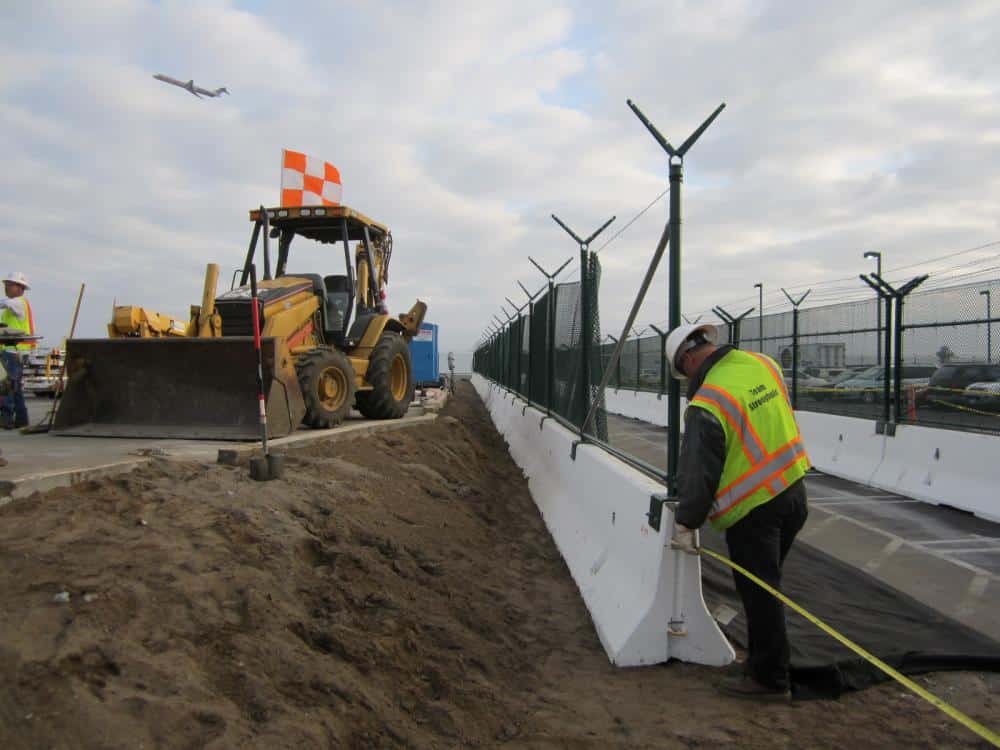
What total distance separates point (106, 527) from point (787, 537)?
351cm

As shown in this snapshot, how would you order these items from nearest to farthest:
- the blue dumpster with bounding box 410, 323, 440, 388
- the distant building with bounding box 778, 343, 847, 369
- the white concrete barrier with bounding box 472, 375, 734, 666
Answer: the white concrete barrier with bounding box 472, 375, 734, 666, the distant building with bounding box 778, 343, 847, 369, the blue dumpster with bounding box 410, 323, 440, 388

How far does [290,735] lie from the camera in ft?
8.76

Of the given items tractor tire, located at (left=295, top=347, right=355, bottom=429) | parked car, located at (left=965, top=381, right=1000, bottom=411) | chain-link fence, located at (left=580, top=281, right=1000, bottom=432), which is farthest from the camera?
parked car, located at (left=965, top=381, right=1000, bottom=411)

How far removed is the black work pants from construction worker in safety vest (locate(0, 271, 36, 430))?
7792 millimetres

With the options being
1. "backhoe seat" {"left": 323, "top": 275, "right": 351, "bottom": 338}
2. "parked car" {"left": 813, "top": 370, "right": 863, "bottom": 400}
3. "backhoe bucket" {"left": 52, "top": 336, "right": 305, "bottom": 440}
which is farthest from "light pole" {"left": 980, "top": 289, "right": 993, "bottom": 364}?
"backhoe bucket" {"left": 52, "top": 336, "right": 305, "bottom": 440}

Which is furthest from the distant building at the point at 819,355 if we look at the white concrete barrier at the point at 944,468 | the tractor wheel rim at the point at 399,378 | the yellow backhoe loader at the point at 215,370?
the yellow backhoe loader at the point at 215,370

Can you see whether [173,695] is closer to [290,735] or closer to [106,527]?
[290,735]

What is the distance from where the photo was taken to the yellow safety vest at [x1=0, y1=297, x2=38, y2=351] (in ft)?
25.5

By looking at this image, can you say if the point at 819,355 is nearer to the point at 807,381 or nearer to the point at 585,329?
the point at 807,381

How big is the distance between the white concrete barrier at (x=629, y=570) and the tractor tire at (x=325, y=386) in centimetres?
325

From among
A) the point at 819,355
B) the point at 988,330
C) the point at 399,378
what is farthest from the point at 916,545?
the point at 819,355

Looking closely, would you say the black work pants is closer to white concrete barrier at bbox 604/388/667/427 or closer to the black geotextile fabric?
the black geotextile fabric

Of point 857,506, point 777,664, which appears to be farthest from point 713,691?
point 857,506

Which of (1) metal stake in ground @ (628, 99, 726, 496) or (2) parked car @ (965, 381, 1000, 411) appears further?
(2) parked car @ (965, 381, 1000, 411)
